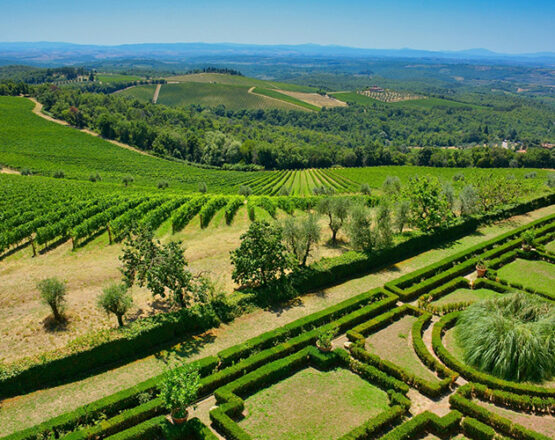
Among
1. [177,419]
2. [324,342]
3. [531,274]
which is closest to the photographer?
[177,419]

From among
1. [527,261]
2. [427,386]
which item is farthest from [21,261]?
[527,261]

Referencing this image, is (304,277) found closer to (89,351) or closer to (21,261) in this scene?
(89,351)

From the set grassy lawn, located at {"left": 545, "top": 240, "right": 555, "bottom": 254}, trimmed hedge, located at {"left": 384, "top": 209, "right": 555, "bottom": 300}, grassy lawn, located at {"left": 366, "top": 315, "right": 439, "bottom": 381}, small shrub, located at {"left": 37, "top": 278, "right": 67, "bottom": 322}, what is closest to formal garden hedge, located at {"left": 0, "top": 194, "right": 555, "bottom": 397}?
trimmed hedge, located at {"left": 384, "top": 209, "right": 555, "bottom": 300}

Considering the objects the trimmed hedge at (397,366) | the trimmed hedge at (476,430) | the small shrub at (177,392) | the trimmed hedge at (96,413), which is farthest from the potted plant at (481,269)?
the trimmed hedge at (96,413)

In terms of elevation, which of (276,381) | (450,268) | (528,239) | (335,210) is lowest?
(276,381)

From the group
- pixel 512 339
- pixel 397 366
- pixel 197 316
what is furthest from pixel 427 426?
pixel 197 316

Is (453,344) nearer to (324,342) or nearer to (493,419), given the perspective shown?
(493,419)
